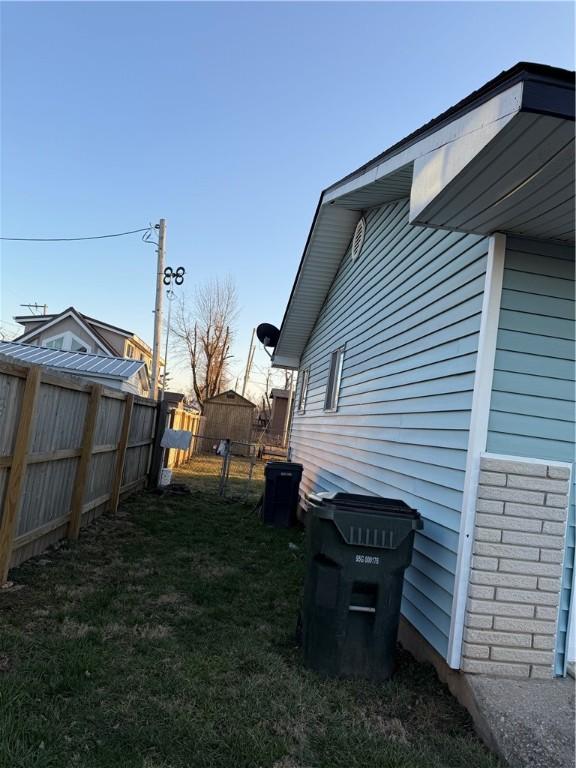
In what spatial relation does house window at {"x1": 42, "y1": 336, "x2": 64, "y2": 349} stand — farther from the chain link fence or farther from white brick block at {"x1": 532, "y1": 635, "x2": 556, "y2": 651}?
white brick block at {"x1": 532, "y1": 635, "x2": 556, "y2": 651}

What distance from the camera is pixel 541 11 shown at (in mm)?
3717

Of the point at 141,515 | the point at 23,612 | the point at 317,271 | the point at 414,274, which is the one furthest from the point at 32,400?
the point at 317,271

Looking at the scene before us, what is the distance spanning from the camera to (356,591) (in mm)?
3434

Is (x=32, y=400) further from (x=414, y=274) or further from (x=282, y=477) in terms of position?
(x=282, y=477)

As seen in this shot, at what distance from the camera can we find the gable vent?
24.7ft

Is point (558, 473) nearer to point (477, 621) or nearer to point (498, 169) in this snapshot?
point (477, 621)

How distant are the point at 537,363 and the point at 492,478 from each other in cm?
81

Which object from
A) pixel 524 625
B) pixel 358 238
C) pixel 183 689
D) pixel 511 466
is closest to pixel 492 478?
pixel 511 466

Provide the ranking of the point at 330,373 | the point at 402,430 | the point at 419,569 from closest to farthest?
Result: the point at 419,569 < the point at 402,430 < the point at 330,373

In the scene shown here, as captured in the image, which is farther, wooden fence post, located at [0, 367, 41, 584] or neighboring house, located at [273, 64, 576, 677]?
wooden fence post, located at [0, 367, 41, 584]

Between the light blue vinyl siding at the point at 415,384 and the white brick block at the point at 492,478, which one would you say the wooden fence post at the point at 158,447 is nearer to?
the light blue vinyl siding at the point at 415,384

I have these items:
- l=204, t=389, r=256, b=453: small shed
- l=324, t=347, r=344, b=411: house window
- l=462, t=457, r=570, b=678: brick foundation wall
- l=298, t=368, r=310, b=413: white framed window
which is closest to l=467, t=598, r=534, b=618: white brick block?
l=462, t=457, r=570, b=678: brick foundation wall

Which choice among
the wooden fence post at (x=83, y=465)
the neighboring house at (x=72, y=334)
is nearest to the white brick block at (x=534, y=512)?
the wooden fence post at (x=83, y=465)

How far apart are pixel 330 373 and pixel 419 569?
4990 millimetres
